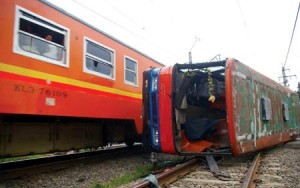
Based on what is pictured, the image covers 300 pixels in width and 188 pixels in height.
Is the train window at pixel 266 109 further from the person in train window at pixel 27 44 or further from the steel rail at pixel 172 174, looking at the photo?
the person in train window at pixel 27 44

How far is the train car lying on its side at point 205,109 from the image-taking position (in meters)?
6.61

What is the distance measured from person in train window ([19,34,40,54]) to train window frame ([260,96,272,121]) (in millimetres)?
5379

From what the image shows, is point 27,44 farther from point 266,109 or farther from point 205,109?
point 266,109

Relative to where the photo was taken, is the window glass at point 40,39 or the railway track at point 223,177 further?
the window glass at point 40,39

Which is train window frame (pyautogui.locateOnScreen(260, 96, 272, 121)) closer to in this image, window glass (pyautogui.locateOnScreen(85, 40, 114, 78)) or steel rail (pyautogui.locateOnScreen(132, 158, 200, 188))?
steel rail (pyautogui.locateOnScreen(132, 158, 200, 188))

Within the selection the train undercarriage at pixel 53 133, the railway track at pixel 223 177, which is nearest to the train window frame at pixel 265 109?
the railway track at pixel 223 177

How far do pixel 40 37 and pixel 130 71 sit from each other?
3.44 m

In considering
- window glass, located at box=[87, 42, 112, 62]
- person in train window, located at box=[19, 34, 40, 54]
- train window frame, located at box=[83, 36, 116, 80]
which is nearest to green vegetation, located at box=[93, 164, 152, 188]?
train window frame, located at box=[83, 36, 116, 80]

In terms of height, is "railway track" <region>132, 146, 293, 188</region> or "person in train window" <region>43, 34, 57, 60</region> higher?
"person in train window" <region>43, 34, 57, 60</region>

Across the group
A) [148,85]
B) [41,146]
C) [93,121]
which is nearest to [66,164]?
[41,146]

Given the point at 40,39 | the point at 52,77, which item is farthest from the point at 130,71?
the point at 40,39

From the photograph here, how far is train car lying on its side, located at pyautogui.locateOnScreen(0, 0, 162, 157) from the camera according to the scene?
215 inches

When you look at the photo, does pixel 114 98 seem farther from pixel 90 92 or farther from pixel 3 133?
pixel 3 133

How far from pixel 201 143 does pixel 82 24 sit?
11.9 feet
